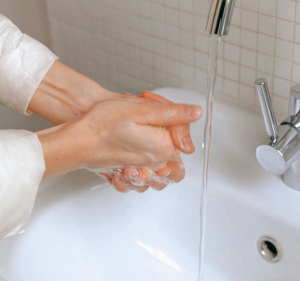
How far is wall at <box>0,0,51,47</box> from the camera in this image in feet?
3.33

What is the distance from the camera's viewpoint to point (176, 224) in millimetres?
728

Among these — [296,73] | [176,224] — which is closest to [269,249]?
[176,224]

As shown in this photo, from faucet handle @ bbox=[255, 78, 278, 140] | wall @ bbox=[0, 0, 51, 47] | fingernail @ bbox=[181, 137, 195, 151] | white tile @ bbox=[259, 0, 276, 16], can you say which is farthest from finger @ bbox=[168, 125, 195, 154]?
wall @ bbox=[0, 0, 51, 47]

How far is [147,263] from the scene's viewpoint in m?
0.70

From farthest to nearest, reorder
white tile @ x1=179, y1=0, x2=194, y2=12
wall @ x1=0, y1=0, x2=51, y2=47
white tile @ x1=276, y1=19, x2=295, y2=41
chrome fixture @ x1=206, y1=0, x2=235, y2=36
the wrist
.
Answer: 1. wall @ x1=0, y1=0, x2=51, y2=47
2. white tile @ x1=179, y1=0, x2=194, y2=12
3. white tile @ x1=276, y1=19, x2=295, y2=41
4. the wrist
5. chrome fixture @ x1=206, y1=0, x2=235, y2=36

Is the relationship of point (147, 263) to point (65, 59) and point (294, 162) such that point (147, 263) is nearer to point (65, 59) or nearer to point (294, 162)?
point (294, 162)

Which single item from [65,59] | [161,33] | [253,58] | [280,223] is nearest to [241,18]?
[253,58]

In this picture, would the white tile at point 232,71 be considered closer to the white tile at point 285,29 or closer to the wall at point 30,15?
the white tile at point 285,29

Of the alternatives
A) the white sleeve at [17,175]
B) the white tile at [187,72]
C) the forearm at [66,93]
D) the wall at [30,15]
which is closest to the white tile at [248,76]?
the white tile at [187,72]

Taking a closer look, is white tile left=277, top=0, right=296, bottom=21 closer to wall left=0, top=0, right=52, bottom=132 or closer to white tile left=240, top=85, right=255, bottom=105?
white tile left=240, top=85, right=255, bottom=105

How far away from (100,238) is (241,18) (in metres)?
0.39

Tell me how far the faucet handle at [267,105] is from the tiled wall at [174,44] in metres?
0.12

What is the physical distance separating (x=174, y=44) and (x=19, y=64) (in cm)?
28

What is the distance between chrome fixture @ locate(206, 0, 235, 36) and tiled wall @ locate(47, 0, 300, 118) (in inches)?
8.9
